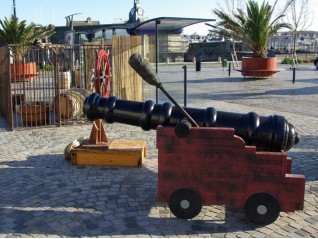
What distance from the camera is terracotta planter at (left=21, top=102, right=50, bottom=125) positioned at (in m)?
9.41

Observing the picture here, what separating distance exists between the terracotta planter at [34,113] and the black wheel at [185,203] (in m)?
5.99

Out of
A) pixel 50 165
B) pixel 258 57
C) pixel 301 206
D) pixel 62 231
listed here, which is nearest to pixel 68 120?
pixel 50 165

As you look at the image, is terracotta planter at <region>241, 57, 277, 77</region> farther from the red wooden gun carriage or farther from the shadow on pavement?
the red wooden gun carriage

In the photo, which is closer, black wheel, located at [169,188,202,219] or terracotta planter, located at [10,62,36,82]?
black wheel, located at [169,188,202,219]

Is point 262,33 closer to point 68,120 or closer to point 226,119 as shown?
point 68,120

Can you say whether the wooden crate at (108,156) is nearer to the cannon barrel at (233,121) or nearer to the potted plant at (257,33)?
the cannon barrel at (233,121)

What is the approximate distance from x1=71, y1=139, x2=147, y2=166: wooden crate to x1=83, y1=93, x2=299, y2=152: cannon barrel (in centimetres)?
133

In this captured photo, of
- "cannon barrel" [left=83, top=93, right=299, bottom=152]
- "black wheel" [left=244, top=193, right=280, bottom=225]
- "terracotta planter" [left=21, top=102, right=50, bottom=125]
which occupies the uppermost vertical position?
"cannon barrel" [left=83, top=93, right=299, bottom=152]

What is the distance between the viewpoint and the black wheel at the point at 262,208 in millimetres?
4082

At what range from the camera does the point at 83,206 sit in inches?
181

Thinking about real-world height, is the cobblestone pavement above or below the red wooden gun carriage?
below

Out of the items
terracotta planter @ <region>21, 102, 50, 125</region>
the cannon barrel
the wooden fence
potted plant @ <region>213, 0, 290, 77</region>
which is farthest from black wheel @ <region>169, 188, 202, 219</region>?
potted plant @ <region>213, 0, 290, 77</region>

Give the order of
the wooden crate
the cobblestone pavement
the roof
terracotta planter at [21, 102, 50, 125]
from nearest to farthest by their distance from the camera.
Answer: the cobblestone pavement → the wooden crate → terracotta planter at [21, 102, 50, 125] → the roof

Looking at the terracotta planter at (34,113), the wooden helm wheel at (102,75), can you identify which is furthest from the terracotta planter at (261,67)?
the wooden helm wheel at (102,75)
